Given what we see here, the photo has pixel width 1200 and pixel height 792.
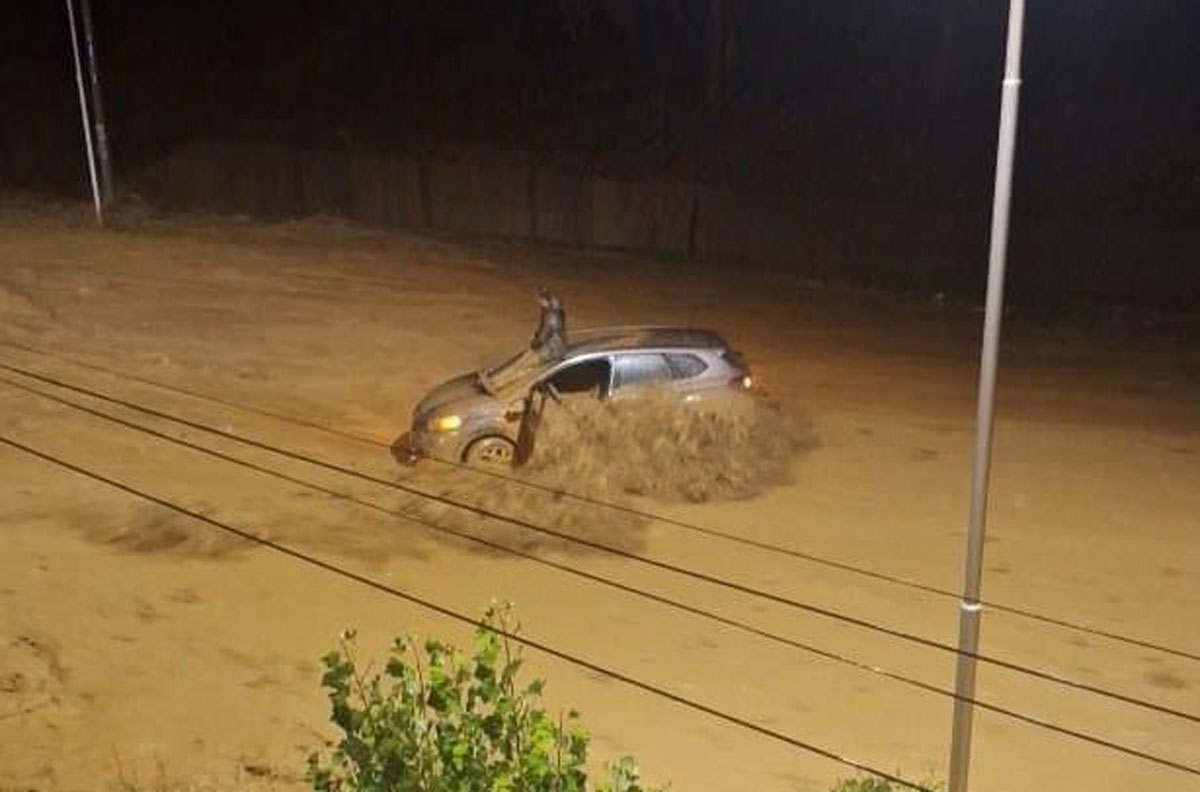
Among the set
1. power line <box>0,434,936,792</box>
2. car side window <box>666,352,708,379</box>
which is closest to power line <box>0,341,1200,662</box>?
car side window <box>666,352,708,379</box>

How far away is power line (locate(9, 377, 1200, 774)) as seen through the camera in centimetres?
976

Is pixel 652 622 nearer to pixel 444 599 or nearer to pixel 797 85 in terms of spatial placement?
pixel 444 599

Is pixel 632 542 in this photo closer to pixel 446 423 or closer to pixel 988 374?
pixel 446 423

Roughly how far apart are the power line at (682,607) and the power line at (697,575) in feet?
1.02

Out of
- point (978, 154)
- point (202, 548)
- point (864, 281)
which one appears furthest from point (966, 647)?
point (978, 154)

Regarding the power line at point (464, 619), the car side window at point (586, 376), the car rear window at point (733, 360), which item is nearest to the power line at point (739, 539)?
the car side window at point (586, 376)

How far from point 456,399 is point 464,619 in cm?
382

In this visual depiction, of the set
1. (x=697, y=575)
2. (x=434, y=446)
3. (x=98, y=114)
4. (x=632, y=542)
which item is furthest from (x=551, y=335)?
(x=98, y=114)

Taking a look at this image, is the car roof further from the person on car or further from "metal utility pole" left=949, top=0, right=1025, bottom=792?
"metal utility pole" left=949, top=0, right=1025, bottom=792

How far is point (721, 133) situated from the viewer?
34.2m

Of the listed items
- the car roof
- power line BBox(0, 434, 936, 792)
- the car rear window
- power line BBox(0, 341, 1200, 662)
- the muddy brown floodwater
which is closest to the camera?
power line BBox(0, 434, 936, 792)

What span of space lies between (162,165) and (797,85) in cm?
1794

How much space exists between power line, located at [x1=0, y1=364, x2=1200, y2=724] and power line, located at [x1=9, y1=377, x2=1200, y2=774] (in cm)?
31

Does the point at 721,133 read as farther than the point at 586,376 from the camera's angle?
Yes
